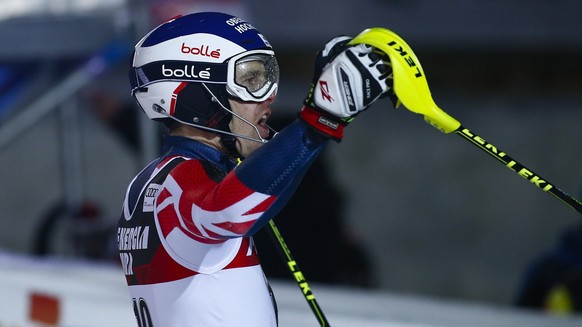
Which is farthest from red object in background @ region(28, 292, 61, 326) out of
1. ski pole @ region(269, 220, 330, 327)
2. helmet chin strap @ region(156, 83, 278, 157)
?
helmet chin strap @ region(156, 83, 278, 157)

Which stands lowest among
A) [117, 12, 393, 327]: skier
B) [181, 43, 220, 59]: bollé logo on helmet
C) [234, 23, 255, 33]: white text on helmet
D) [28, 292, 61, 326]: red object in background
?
[28, 292, 61, 326]: red object in background

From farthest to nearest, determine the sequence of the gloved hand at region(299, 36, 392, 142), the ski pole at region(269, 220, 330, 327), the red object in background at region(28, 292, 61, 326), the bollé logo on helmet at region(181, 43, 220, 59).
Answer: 1. the red object in background at region(28, 292, 61, 326)
2. the ski pole at region(269, 220, 330, 327)
3. the bollé logo on helmet at region(181, 43, 220, 59)
4. the gloved hand at region(299, 36, 392, 142)

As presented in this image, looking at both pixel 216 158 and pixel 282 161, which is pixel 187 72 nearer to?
pixel 216 158

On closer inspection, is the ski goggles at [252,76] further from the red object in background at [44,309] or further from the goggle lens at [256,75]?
the red object in background at [44,309]

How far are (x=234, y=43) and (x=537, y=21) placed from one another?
5939mm

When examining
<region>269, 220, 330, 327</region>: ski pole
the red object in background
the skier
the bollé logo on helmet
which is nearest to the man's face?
the skier

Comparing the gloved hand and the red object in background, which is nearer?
the gloved hand

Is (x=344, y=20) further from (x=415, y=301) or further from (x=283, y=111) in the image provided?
(x=415, y=301)

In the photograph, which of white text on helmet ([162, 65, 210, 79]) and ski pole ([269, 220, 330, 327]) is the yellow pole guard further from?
ski pole ([269, 220, 330, 327])

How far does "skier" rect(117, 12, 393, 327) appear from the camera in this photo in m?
2.27

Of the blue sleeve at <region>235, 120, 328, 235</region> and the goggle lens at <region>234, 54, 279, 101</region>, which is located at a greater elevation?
the goggle lens at <region>234, 54, 279, 101</region>

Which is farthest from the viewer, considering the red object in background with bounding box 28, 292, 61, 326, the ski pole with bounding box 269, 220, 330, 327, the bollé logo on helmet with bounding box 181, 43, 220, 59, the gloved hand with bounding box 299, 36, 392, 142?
the red object in background with bounding box 28, 292, 61, 326

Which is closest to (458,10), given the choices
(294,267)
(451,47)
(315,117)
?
(451,47)

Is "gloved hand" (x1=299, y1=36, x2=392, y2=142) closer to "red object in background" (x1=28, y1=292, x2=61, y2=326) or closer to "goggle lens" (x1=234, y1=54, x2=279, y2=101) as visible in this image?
"goggle lens" (x1=234, y1=54, x2=279, y2=101)
